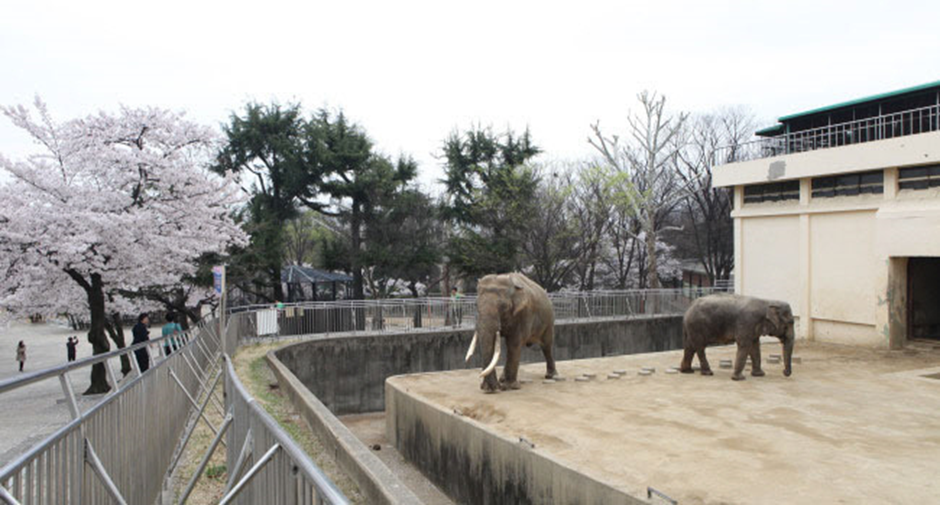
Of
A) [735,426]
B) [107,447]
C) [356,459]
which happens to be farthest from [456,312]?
[107,447]

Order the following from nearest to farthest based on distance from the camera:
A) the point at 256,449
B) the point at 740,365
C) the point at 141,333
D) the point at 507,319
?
the point at 256,449
the point at 507,319
the point at 740,365
the point at 141,333

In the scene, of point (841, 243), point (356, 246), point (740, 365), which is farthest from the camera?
point (356, 246)

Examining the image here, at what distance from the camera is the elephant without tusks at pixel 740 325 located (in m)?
14.2

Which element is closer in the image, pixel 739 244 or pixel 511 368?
pixel 511 368

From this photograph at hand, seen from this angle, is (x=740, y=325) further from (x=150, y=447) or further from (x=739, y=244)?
(x=150, y=447)

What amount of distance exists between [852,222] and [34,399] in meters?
24.3

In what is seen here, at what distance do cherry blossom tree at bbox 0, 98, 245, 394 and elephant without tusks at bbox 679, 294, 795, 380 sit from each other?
16.1 meters

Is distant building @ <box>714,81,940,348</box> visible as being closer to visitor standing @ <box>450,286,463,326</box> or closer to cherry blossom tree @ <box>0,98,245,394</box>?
→ visitor standing @ <box>450,286,463,326</box>

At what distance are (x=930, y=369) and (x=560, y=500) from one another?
12496 millimetres

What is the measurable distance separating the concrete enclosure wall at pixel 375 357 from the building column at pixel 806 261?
6.90 m

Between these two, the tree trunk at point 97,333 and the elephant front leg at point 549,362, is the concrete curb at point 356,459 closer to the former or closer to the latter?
the elephant front leg at point 549,362

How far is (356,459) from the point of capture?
739cm

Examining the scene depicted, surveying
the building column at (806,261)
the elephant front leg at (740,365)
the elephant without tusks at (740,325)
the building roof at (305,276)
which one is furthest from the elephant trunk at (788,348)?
the building roof at (305,276)

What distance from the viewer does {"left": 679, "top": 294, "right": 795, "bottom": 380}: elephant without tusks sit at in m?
14.2
